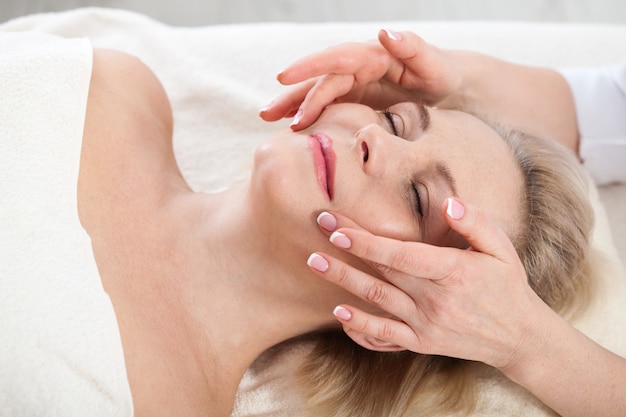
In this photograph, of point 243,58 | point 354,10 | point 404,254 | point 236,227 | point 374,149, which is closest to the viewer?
point 404,254

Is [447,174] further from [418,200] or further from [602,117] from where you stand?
[602,117]

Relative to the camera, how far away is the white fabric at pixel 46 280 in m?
A: 1.03

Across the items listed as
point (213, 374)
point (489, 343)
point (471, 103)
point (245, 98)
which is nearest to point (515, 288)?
point (489, 343)

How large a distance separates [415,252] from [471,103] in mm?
768

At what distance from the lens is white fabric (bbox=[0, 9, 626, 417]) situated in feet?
5.61

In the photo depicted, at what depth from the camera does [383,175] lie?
1138 mm

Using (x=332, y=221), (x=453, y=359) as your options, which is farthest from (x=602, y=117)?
(x=332, y=221)

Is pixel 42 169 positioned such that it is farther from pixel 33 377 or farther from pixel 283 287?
pixel 283 287

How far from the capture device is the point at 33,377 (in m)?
1.02

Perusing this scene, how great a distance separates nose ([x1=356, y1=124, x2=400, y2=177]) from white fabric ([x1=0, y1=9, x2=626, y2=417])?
521 mm

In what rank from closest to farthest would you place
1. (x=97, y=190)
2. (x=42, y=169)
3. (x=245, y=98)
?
(x=42, y=169)
(x=97, y=190)
(x=245, y=98)

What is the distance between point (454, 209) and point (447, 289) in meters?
0.12

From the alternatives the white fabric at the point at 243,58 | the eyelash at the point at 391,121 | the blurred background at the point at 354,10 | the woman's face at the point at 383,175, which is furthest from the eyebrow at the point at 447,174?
the blurred background at the point at 354,10

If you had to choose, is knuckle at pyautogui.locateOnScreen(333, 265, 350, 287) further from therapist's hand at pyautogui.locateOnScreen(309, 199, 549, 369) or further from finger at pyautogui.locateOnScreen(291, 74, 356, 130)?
finger at pyautogui.locateOnScreen(291, 74, 356, 130)
